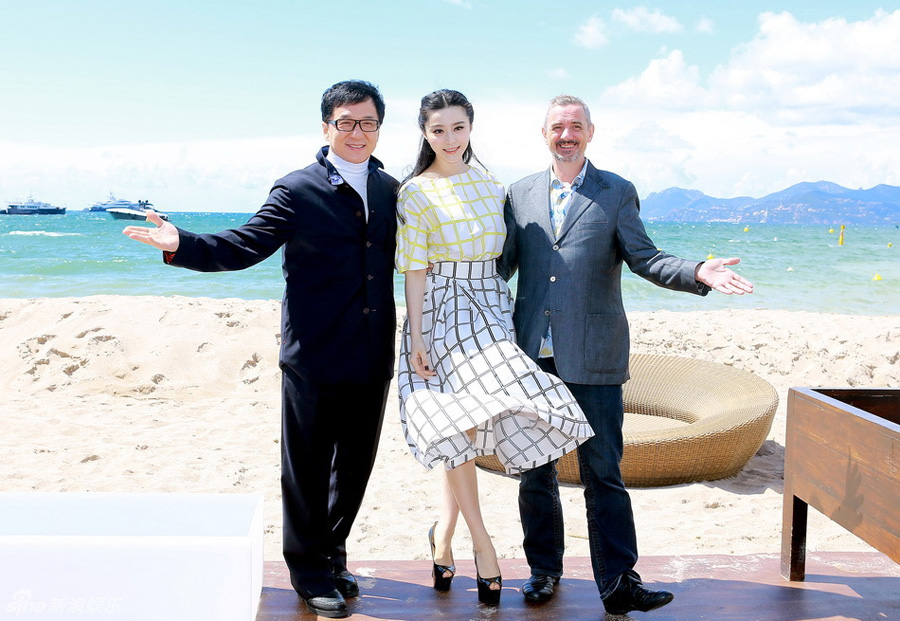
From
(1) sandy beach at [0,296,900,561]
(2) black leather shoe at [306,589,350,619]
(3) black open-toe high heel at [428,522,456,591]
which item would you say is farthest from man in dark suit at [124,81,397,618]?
(1) sandy beach at [0,296,900,561]

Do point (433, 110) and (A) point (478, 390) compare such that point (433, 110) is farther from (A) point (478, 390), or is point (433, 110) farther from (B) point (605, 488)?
(B) point (605, 488)

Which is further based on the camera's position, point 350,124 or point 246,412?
point 246,412

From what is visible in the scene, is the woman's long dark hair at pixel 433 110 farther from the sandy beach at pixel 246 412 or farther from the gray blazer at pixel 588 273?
the sandy beach at pixel 246 412

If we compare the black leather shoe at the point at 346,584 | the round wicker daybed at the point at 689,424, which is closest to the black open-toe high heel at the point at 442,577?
the black leather shoe at the point at 346,584

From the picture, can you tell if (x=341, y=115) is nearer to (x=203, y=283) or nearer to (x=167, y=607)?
(x=167, y=607)

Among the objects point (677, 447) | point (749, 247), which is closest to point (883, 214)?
point (749, 247)

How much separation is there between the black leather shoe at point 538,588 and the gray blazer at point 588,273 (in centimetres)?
67

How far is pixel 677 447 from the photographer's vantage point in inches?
163

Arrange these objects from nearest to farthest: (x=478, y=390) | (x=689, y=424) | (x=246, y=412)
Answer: (x=478, y=390), (x=689, y=424), (x=246, y=412)

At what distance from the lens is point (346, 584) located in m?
2.60

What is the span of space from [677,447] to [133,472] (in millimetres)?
2958

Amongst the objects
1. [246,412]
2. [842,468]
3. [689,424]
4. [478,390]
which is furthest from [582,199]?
[246,412]

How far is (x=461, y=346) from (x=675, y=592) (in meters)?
1.09

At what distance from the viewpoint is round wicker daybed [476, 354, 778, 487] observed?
4152mm
